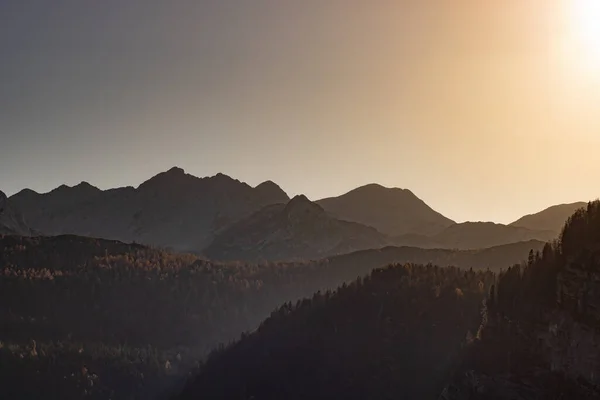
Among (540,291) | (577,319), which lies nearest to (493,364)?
(540,291)

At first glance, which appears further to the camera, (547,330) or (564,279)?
(547,330)

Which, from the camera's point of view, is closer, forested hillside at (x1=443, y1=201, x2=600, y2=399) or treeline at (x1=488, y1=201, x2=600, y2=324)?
forested hillside at (x1=443, y1=201, x2=600, y2=399)

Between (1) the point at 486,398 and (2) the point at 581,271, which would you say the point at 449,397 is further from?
(2) the point at 581,271

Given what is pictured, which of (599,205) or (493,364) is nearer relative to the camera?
(599,205)

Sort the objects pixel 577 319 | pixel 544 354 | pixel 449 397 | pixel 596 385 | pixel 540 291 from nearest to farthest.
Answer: pixel 596 385
pixel 577 319
pixel 544 354
pixel 540 291
pixel 449 397

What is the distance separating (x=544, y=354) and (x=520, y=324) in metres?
11.4

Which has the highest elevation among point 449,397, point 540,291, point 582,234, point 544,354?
point 582,234

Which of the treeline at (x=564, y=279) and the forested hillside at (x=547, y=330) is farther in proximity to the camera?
the treeline at (x=564, y=279)

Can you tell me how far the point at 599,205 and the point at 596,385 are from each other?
105 feet

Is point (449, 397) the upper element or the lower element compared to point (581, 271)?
lower

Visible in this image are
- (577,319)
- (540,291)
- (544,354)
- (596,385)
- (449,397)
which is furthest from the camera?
(449,397)

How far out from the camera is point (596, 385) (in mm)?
103500

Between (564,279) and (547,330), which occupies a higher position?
(564,279)

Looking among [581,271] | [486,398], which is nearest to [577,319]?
[581,271]
